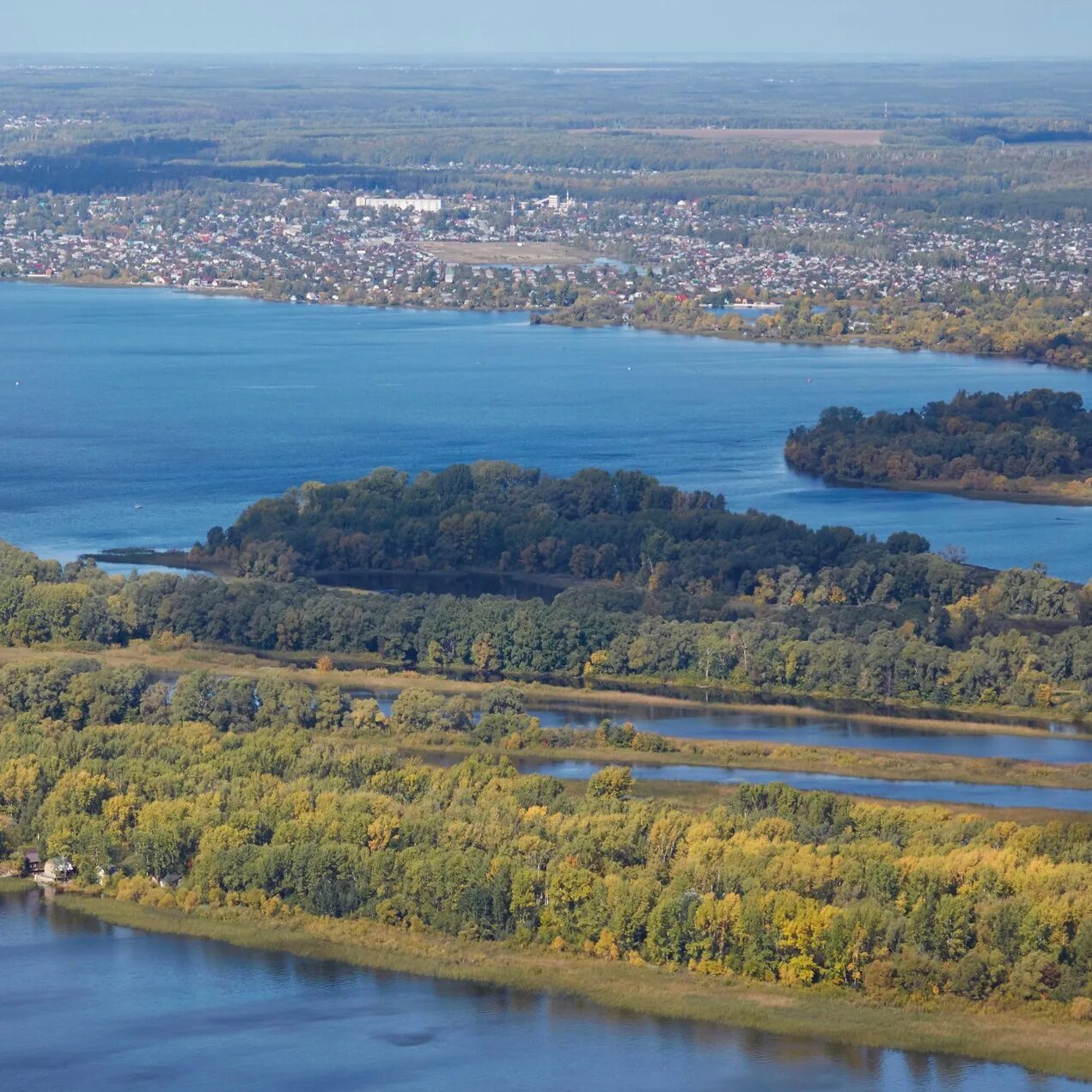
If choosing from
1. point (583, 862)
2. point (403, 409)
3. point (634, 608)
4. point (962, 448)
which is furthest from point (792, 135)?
point (583, 862)

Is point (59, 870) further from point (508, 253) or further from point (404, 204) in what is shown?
point (404, 204)

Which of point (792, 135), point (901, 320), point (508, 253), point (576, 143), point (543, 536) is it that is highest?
point (792, 135)

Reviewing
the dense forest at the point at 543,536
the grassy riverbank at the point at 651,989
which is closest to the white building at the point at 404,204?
the dense forest at the point at 543,536

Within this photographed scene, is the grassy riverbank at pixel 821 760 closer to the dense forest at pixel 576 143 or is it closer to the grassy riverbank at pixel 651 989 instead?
the grassy riverbank at pixel 651 989

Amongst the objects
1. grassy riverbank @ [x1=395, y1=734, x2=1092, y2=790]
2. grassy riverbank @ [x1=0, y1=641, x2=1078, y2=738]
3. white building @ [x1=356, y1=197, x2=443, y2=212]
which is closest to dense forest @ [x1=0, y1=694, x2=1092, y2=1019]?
grassy riverbank @ [x1=395, y1=734, x2=1092, y2=790]

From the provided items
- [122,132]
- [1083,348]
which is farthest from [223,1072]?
[122,132]

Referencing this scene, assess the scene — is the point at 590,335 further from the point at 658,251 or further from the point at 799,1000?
the point at 799,1000
